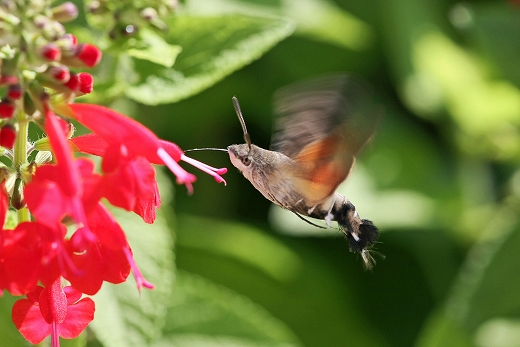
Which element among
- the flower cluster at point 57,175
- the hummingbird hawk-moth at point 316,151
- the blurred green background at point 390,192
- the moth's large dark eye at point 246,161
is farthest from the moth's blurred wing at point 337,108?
the blurred green background at point 390,192

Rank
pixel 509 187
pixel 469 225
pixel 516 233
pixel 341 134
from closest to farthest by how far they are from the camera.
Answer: pixel 341 134, pixel 516 233, pixel 469 225, pixel 509 187

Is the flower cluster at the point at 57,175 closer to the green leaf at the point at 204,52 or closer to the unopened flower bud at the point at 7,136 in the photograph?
the unopened flower bud at the point at 7,136

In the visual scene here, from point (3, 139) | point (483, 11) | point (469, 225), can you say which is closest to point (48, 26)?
point (3, 139)

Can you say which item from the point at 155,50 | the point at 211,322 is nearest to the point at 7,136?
the point at 155,50

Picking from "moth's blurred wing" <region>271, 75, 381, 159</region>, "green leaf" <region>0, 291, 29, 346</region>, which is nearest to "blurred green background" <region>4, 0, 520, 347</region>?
"green leaf" <region>0, 291, 29, 346</region>

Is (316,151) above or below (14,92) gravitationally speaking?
below

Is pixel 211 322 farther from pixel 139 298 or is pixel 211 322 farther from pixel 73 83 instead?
pixel 73 83

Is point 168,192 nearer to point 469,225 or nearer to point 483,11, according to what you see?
point 469,225
